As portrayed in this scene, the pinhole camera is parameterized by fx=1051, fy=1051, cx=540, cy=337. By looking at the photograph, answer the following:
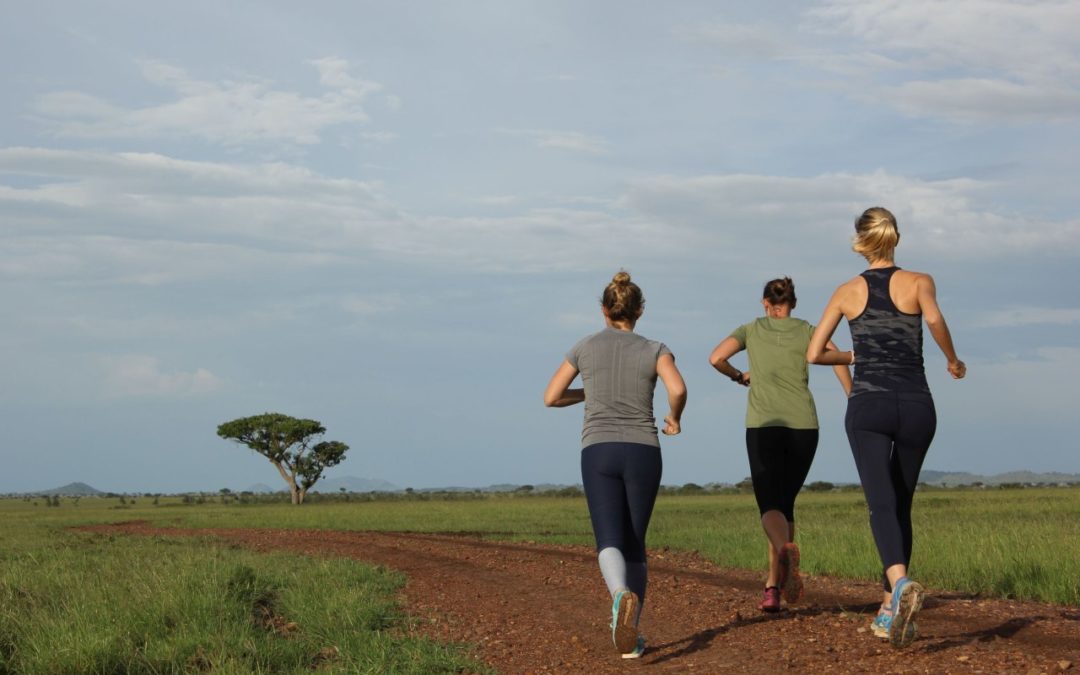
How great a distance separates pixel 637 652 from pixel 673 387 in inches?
67.7

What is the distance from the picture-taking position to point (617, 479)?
21.0 feet

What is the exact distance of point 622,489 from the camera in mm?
6438

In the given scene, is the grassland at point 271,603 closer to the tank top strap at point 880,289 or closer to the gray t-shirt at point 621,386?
the gray t-shirt at point 621,386

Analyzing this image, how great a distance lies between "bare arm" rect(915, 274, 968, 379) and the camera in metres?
6.26

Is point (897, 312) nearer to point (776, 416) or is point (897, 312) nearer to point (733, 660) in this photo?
point (776, 416)

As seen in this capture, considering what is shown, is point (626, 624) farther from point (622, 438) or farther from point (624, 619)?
point (622, 438)

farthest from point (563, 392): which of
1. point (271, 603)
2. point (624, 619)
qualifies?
point (271, 603)

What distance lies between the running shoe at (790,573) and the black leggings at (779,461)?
9.3 inches

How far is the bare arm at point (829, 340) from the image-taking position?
6633 millimetres

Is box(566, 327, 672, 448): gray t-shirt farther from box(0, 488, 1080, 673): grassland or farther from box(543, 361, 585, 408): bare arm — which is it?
box(0, 488, 1080, 673): grassland

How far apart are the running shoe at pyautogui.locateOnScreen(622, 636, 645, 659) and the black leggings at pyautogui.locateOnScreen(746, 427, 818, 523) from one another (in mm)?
1656

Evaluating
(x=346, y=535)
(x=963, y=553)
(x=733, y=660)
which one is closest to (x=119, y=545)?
(x=346, y=535)

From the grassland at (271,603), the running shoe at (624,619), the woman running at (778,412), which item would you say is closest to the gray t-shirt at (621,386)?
the running shoe at (624,619)

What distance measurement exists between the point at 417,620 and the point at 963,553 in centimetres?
628
